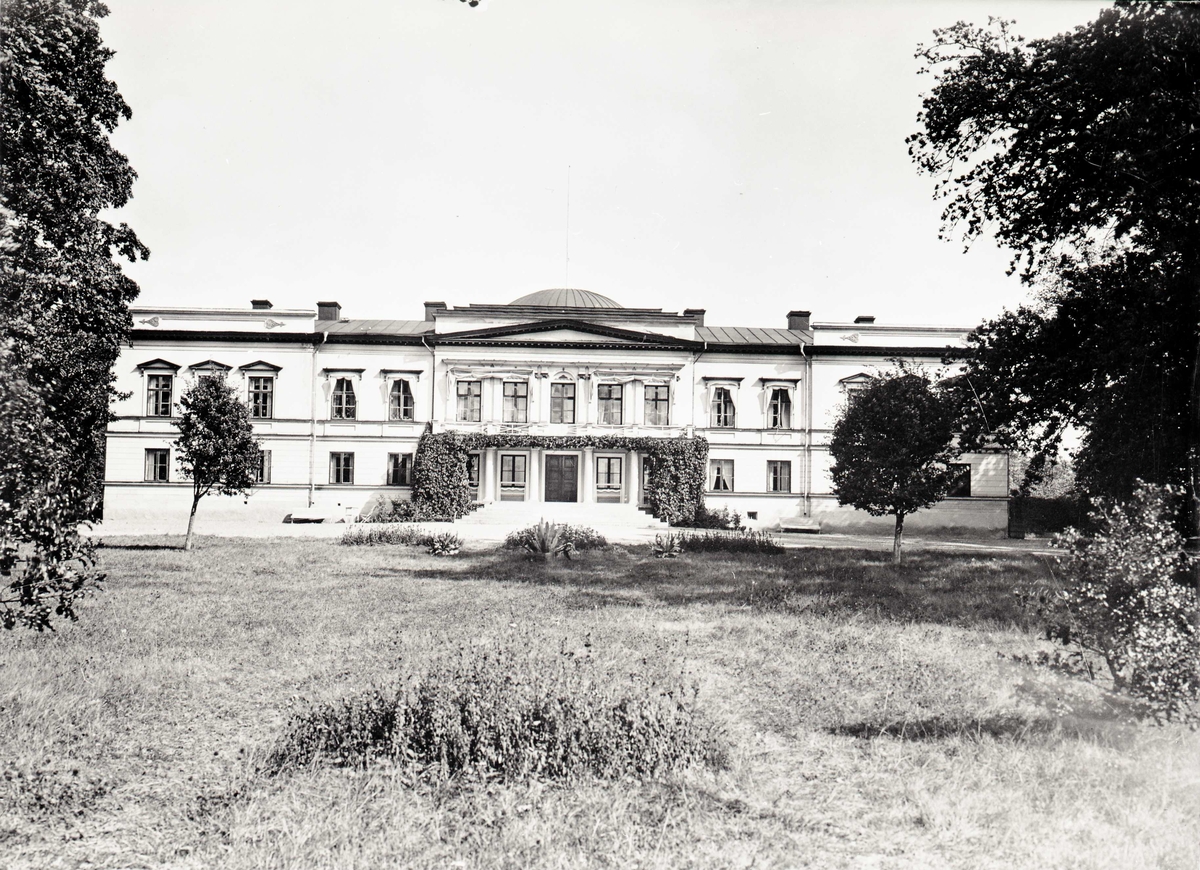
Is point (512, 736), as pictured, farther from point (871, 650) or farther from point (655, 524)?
point (655, 524)

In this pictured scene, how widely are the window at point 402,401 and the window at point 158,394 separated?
28.5 ft

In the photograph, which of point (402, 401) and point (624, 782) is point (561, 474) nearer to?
point (402, 401)

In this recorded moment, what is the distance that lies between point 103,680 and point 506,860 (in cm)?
489

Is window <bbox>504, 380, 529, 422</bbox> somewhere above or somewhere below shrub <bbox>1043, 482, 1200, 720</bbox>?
above

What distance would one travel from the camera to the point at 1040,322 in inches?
516

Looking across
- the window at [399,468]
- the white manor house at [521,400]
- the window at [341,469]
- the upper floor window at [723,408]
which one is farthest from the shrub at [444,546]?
the upper floor window at [723,408]

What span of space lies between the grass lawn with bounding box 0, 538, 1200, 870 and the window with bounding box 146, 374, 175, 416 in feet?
75.5

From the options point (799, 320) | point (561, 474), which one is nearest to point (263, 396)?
point (561, 474)

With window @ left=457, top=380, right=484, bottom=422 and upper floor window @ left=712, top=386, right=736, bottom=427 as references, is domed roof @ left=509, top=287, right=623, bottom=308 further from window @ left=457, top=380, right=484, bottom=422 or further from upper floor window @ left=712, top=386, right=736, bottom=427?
upper floor window @ left=712, top=386, right=736, bottom=427

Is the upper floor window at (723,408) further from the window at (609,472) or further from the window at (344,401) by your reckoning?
the window at (344,401)

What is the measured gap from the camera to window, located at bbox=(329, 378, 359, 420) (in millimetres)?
31766

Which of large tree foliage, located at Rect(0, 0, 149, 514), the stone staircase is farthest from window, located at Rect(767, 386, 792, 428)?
large tree foliage, located at Rect(0, 0, 149, 514)

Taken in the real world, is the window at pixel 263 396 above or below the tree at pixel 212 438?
above

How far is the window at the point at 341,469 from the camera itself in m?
31.7
